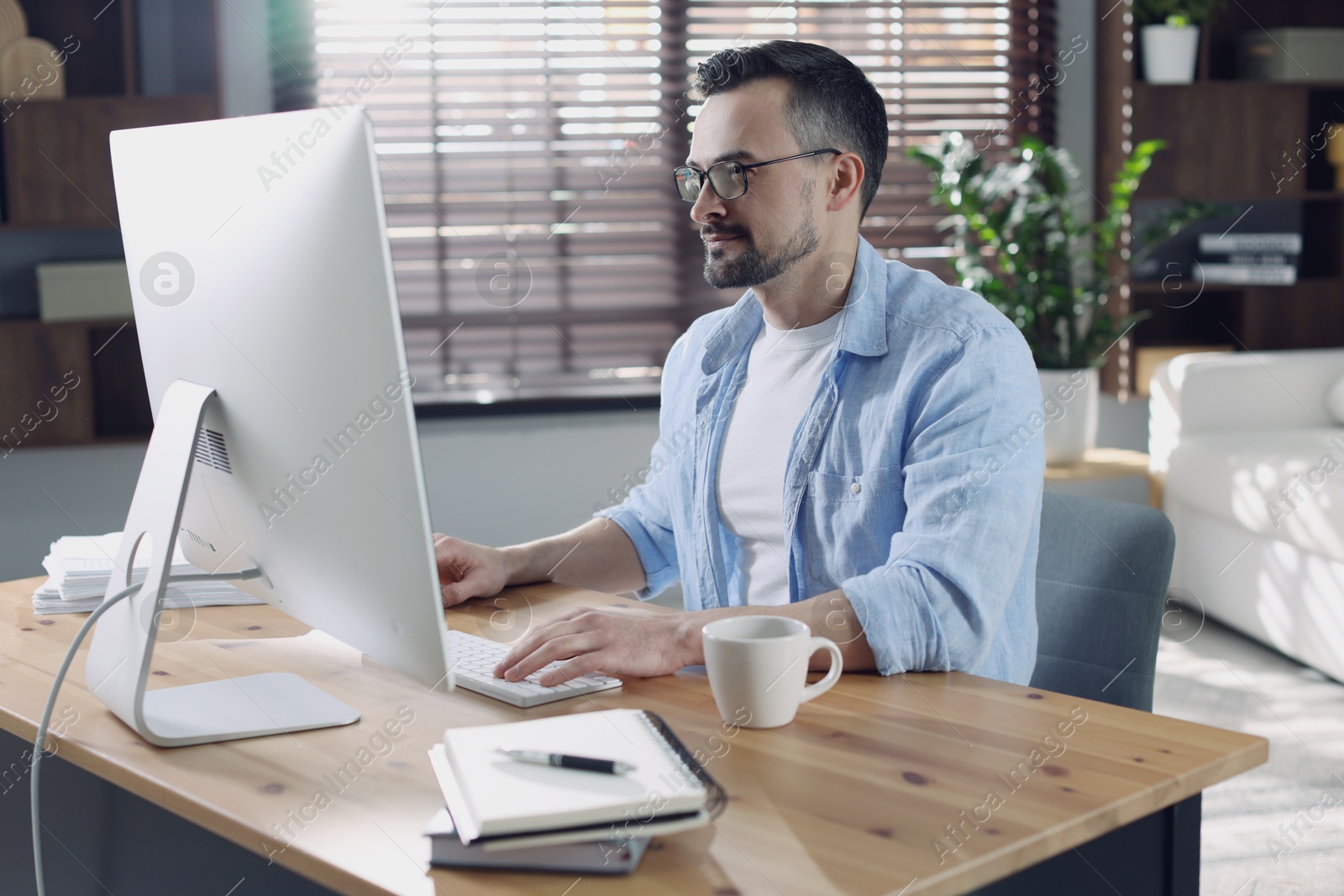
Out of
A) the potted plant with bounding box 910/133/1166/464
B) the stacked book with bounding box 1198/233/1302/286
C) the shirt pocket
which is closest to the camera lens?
the shirt pocket

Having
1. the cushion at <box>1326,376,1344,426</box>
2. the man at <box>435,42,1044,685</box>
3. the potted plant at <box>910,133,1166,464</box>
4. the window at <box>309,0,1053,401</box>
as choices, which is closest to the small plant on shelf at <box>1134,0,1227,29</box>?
the window at <box>309,0,1053,401</box>

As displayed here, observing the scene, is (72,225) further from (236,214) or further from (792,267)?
(236,214)

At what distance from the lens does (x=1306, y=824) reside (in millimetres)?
2207

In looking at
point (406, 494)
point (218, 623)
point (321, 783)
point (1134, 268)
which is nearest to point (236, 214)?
point (406, 494)

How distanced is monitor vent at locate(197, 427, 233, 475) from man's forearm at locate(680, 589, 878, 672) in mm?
429

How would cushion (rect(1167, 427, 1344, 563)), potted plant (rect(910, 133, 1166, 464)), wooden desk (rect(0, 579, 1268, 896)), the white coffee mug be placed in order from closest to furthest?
1. wooden desk (rect(0, 579, 1268, 896))
2. the white coffee mug
3. cushion (rect(1167, 427, 1344, 563))
4. potted plant (rect(910, 133, 1166, 464))

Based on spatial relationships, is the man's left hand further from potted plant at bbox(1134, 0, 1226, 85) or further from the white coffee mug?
potted plant at bbox(1134, 0, 1226, 85)

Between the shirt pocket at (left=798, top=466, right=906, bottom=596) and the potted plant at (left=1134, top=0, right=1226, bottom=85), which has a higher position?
the potted plant at (left=1134, top=0, right=1226, bottom=85)

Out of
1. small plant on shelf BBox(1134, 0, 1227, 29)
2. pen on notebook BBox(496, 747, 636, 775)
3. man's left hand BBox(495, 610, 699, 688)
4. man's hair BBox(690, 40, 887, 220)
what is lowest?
man's left hand BBox(495, 610, 699, 688)

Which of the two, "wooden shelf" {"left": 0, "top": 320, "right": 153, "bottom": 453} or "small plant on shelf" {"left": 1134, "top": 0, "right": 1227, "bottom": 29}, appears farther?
"small plant on shelf" {"left": 1134, "top": 0, "right": 1227, "bottom": 29}

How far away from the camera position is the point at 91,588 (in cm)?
139

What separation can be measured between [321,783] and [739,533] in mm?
777

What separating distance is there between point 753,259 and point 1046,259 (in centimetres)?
229

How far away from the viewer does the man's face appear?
5.08ft
